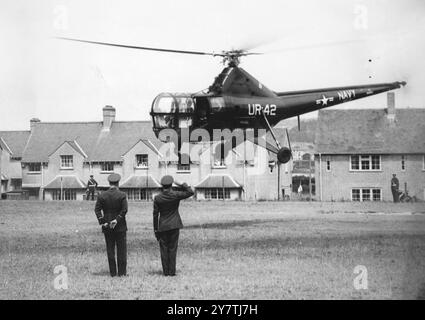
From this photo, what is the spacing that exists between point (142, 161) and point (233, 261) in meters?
44.0

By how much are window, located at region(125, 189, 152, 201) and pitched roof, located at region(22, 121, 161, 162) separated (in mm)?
3347

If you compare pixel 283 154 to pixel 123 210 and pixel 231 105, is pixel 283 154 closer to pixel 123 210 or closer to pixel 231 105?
pixel 231 105

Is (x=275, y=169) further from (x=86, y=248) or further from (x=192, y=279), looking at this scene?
(x=192, y=279)

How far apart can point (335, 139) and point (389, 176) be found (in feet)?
18.0

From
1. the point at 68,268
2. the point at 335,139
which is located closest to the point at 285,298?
the point at 68,268

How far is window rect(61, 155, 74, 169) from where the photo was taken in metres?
56.4

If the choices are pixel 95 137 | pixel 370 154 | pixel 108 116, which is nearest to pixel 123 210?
pixel 370 154

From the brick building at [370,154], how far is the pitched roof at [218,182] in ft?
25.1

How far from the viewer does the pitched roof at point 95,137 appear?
182 ft

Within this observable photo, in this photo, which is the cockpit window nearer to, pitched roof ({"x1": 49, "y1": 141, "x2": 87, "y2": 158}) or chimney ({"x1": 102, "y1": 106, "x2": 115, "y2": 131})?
pitched roof ({"x1": 49, "y1": 141, "x2": 87, "y2": 158})

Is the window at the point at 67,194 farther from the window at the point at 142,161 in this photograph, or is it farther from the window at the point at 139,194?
the window at the point at 142,161

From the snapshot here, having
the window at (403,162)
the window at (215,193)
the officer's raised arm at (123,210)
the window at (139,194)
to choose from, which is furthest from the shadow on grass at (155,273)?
the window at (139,194)

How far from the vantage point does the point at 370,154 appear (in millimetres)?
50375

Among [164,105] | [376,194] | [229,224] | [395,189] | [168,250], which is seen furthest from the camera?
[376,194]
